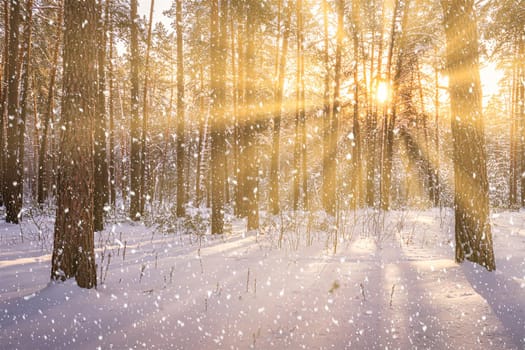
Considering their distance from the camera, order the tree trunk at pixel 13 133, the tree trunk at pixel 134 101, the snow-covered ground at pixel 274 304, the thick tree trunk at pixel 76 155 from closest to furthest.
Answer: the snow-covered ground at pixel 274 304
the thick tree trunk at pixel 76 155
the tree trunk at pixel 13 133
the tree trunk at pixel 134 101

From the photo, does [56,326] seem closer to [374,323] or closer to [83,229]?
[83,229]

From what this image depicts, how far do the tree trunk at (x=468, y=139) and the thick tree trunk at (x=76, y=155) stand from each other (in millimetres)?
5195

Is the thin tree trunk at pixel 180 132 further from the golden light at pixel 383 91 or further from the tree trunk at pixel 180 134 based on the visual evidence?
the golden light at pixel 383 91

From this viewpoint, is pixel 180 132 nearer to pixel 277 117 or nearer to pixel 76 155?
pixel 277 117

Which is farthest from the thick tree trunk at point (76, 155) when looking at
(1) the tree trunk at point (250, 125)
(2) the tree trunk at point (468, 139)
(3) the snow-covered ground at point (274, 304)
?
(1) the tree trunk at point (250, 125)

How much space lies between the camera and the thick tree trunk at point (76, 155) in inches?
149

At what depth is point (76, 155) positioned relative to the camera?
3805 mm

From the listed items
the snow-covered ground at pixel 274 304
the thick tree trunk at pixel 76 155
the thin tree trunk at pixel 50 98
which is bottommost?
the snow-covered ground at pixel 274 304

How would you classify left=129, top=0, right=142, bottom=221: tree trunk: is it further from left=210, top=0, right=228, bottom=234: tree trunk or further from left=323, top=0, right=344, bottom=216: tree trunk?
left=323, top=0, right=344, bottom=216: tree trunk

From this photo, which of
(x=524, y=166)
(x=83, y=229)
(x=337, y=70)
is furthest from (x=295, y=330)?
(x=524, y=166)

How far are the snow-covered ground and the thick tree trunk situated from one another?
0.32m

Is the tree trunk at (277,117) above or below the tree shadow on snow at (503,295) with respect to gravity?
above

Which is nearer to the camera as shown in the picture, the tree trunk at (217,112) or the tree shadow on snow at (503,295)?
the tree shadow on snow at (503,295)

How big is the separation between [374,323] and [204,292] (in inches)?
81.7
